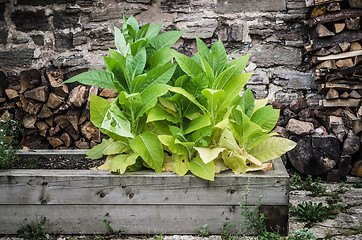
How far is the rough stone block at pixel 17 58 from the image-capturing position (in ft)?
11.7

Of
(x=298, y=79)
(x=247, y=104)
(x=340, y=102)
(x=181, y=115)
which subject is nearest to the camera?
(x=181, y=115)

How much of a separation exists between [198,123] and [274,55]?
182cm

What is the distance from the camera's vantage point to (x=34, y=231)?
197 cm

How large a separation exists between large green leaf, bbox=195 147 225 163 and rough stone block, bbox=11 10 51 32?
2432 millimetres

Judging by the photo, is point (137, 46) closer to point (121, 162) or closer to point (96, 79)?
point (96, 79)

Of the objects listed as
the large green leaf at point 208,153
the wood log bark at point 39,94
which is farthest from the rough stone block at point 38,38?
the large green leaf at point 208,153

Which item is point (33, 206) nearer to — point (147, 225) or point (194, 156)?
point (147, 225)

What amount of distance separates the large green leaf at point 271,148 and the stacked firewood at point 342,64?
1273 millimetres

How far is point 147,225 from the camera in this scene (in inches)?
77.7

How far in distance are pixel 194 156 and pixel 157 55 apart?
623mm

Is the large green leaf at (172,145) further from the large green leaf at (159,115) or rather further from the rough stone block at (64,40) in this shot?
the rough stone block at (64,40)

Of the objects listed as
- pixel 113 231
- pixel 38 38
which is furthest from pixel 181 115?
pixel 38 38

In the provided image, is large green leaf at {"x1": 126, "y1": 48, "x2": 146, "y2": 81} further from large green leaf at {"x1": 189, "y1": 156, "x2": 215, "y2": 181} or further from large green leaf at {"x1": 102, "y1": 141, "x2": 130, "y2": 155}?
large green leaf at {"x1": 189, "y1": 156, "x2": 215, "y2": 181}

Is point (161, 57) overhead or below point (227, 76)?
overhead
